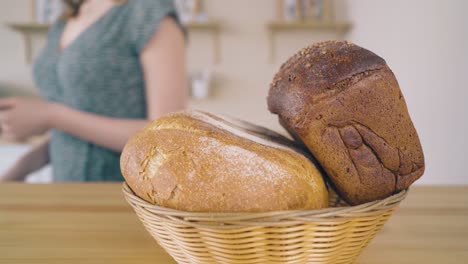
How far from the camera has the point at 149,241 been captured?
550mm

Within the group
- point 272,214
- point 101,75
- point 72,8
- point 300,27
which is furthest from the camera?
point 300,27

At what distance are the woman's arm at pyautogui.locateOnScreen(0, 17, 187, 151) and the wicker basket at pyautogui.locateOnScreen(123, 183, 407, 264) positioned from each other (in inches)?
24.7

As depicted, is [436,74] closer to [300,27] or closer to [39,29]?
[300,27]

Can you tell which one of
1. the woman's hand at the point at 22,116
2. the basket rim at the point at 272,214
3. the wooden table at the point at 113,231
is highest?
the basket rim at the point at 272,214

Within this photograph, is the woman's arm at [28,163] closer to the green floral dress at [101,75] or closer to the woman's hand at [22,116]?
the green floral dress at [101,75]

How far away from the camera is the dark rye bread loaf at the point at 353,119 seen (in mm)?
467

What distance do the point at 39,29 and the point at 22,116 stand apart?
69.8 inches

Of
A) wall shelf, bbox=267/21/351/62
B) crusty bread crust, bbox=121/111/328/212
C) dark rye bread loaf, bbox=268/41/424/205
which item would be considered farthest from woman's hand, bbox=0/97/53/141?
wall shelf, bbox=267/21/351/62

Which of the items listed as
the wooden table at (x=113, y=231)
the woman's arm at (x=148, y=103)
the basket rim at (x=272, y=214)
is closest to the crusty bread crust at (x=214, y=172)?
the basket rim at (x=272, y=214)

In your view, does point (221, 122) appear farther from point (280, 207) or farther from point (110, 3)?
point (110, 3)

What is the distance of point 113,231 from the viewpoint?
1.91 feet

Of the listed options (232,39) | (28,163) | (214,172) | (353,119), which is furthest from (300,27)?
(214,172)

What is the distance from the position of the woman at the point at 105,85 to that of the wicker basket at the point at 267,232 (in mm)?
641

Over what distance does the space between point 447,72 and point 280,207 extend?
33.3 inches
